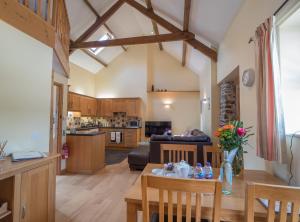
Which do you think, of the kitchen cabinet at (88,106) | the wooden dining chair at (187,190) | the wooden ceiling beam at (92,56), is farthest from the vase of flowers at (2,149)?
the wooden ceiling beam at (92,56)

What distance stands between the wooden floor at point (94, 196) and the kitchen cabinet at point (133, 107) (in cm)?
355

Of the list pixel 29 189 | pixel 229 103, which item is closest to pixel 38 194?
pixel 29 189

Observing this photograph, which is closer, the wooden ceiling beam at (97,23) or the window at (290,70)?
the window at (290,70)

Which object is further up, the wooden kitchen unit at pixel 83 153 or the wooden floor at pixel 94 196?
the wooden kitchen unit at pixel 83 153

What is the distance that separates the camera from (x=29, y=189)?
1.71 meters

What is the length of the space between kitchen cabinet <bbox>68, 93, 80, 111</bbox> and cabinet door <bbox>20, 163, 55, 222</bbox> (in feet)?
14.1

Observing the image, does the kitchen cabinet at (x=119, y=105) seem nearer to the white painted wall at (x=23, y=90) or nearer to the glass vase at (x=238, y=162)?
the white painted wall at (x=23, y=90)

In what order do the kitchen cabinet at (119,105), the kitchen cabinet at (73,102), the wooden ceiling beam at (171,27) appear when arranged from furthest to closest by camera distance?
the kitchen cabinet at (119,105) < the kitchen cabinet at (73,102) < the wooden ceiling beam at (171,27)

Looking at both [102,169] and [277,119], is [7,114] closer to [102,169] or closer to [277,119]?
[277,119]

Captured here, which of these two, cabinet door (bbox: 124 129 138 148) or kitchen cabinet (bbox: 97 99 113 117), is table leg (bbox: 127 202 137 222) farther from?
kitchen cabinet (bbox: 97 99 113 117)

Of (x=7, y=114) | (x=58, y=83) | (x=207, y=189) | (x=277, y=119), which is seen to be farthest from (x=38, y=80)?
(x=277, y=119)

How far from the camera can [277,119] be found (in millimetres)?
1615

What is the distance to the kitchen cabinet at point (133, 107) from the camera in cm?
781

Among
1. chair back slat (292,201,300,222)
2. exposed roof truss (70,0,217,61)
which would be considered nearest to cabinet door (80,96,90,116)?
exposed roof truss (70,0,217,61)
